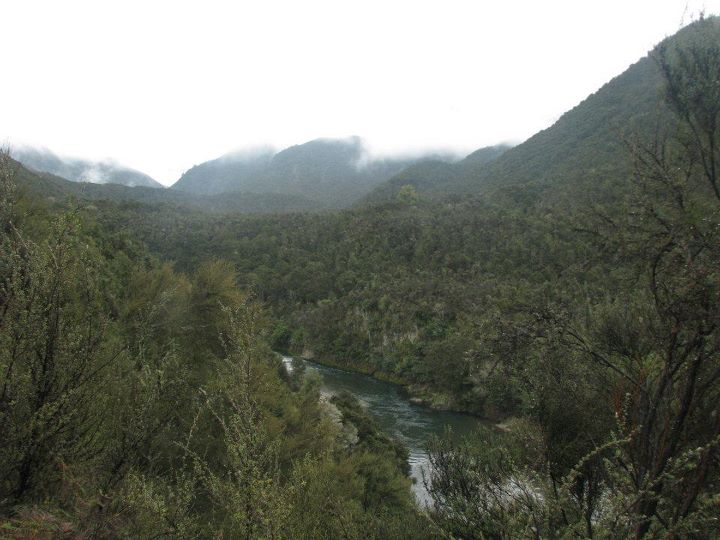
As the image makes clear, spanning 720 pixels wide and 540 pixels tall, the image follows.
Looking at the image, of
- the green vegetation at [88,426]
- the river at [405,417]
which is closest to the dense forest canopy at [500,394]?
the green vegetation at [88,426]

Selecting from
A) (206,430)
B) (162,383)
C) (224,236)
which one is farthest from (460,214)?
(162,383)

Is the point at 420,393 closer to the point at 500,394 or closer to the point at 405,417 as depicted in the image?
the point at 405,417

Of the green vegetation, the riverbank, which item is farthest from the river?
the green vegetation

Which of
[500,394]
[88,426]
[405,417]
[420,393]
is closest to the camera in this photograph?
[88,426]

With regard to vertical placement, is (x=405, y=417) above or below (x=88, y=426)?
below

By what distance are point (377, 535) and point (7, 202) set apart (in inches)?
311

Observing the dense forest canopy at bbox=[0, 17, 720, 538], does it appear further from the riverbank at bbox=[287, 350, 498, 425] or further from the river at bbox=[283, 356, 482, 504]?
the riverbank at bbox=[287, 350, 498, 425]

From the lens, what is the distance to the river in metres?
31.2

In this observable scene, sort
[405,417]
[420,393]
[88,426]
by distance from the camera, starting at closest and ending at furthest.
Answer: [88,426] → [405,417] → [420,393]

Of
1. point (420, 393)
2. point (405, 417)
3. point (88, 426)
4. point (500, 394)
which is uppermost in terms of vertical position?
point (88, 426)

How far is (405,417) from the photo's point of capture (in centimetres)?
4091

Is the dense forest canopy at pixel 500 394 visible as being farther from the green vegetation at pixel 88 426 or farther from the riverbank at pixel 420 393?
the riverbank at pixel 420 393

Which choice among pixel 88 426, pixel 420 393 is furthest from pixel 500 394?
pixel 420 393

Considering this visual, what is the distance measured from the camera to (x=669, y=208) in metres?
5.29
